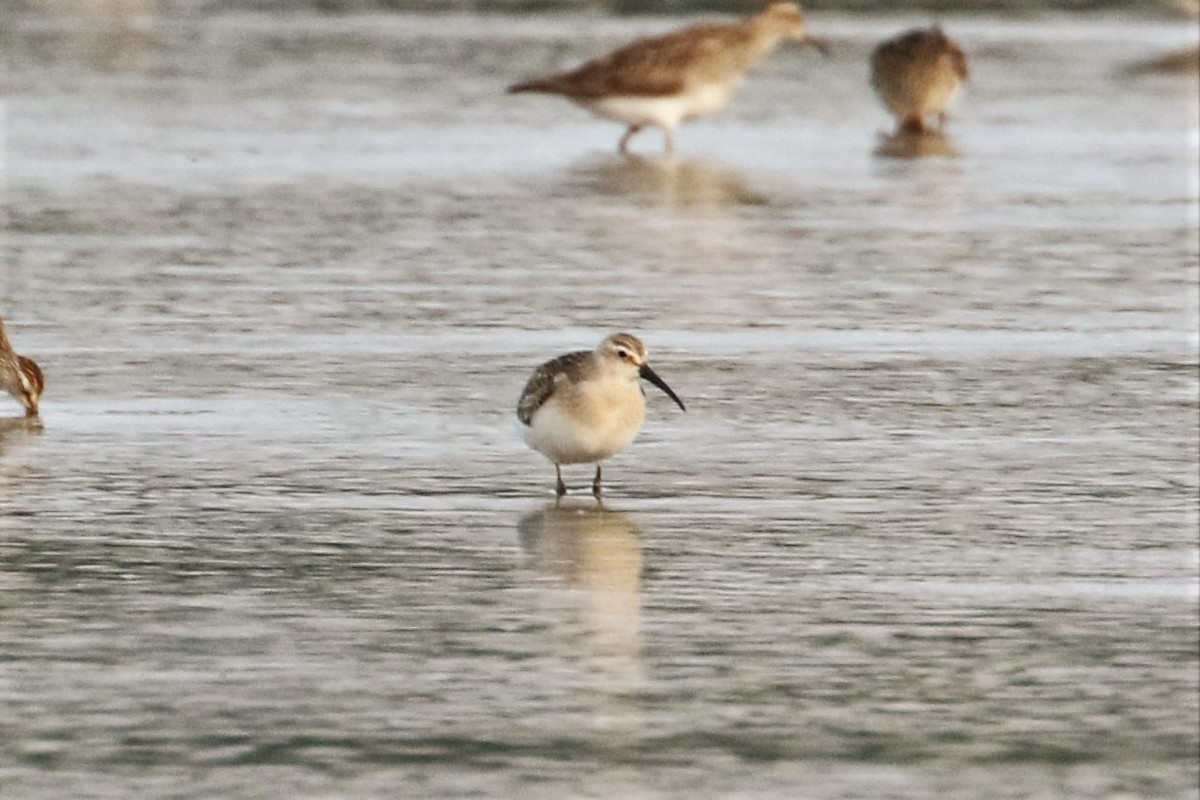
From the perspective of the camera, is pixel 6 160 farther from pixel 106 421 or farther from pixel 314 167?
pixel 106 421

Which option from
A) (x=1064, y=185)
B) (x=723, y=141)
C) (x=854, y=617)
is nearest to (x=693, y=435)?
(x=854, y=617)

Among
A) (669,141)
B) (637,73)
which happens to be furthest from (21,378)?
(669,141)

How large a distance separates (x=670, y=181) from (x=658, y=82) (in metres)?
2.06

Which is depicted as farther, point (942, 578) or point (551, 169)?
point (551, 169)

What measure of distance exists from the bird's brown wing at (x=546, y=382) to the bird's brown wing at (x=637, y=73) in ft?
36.7

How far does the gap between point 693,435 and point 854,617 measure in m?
2.94

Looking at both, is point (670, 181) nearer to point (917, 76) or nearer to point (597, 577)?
point (917, 76)

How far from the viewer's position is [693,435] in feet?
37.5

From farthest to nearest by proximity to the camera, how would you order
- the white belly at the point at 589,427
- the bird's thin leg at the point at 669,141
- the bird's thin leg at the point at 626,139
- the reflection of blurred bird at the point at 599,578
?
the bird's thin leg at the point at 669,141
the bird's thin leg at the point at 626,139
the white belly at the point at 589,427
the reflection of blurred bird at the point at 599,578

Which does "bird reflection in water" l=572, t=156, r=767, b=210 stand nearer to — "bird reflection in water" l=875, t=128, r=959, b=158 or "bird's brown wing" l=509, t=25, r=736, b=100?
"bird's brown wing" l=509, t=25, r=736, b=100

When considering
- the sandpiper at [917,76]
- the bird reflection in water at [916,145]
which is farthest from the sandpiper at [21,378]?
the sandpiper at [917,76]

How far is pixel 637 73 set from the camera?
71.4 feet

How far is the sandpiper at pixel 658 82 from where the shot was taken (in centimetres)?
2175

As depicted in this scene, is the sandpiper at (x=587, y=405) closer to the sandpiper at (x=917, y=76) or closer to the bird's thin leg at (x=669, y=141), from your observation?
the bird's thin leg at (x=669, y=141)
